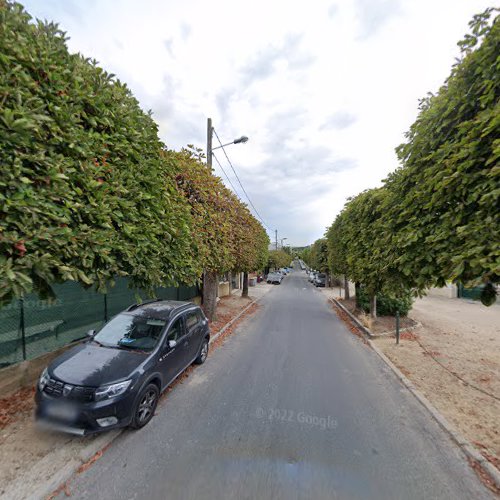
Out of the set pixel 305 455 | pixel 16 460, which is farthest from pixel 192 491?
pixel 16 460

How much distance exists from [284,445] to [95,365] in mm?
2935

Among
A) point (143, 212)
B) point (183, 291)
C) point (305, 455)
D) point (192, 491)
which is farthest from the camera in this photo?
point (183, 291)

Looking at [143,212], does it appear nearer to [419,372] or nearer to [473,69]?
[473,69]

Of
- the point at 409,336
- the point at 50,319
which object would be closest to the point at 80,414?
the point at 50,319

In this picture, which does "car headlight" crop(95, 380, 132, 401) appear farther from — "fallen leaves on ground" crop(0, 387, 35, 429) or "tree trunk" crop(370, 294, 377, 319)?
"tree trunk" crop(370, 294, 377, 319)

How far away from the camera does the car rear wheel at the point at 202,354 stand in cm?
580

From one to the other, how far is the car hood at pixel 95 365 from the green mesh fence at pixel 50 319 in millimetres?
938

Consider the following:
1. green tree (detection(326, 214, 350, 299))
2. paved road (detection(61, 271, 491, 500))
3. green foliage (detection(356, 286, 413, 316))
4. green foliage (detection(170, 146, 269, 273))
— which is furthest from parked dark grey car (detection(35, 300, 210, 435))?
green tree (detection(326, 214, 350, 299))

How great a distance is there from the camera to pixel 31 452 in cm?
300

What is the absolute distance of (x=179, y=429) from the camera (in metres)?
3.54

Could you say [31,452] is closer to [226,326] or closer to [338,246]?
[226,326]

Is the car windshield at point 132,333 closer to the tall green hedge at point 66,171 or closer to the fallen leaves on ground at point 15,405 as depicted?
the tall green hedge at point 66,171

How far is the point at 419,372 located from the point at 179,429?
5.49 meters

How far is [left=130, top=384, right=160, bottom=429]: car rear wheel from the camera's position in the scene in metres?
3.44
